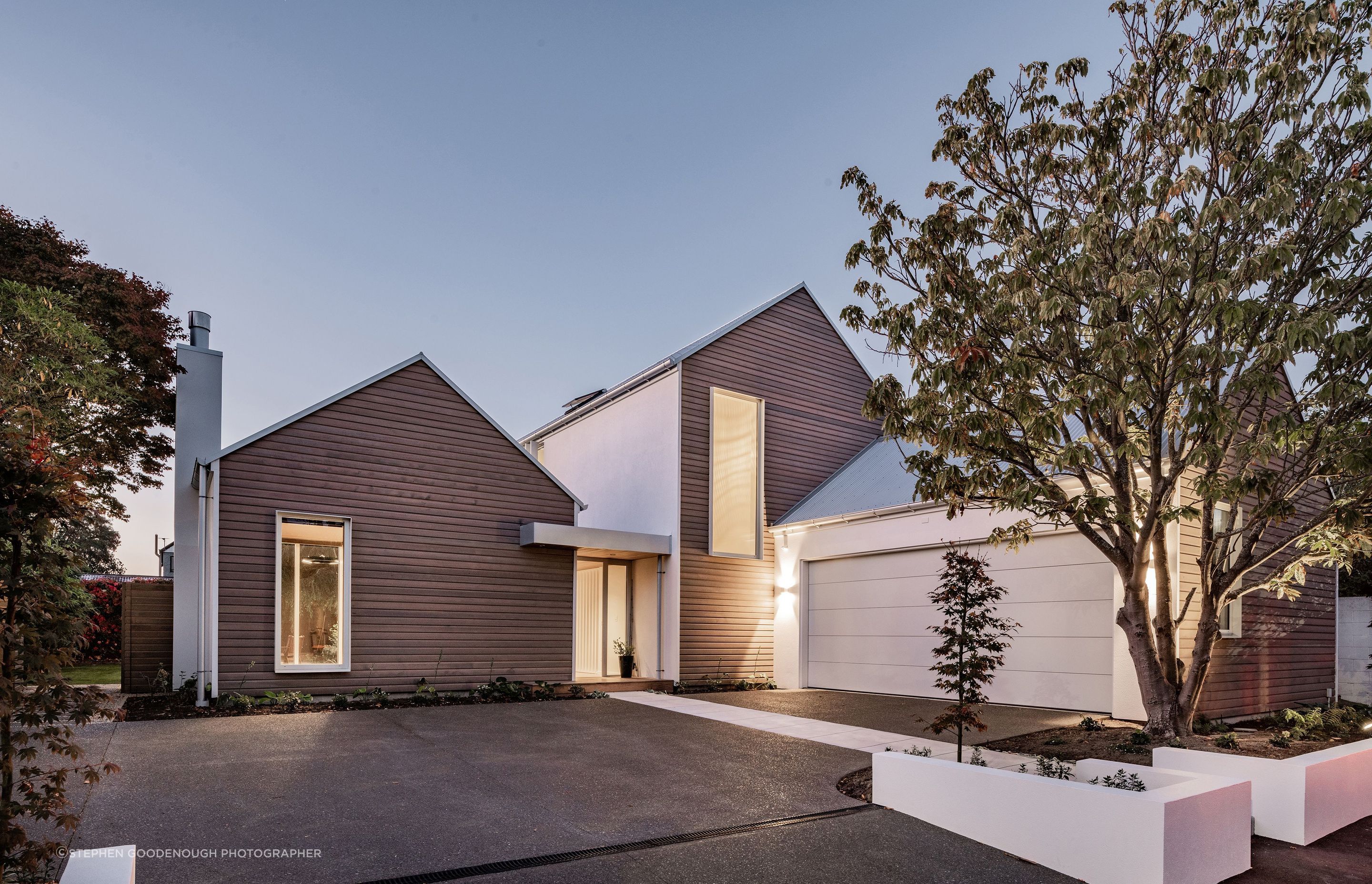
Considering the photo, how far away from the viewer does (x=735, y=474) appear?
1442 cm

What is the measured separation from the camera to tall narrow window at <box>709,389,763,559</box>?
1419 cm

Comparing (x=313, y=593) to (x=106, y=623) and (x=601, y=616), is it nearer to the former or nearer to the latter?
(x=601, y=616)

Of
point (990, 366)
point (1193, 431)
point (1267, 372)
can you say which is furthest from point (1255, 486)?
point (990, 366)

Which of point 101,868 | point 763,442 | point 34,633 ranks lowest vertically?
point 101,868

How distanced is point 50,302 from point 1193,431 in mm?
16539

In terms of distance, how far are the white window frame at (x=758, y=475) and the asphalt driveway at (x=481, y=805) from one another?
17.8 ft

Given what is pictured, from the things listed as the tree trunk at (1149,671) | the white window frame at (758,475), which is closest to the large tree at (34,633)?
the tree trunk at (1149,671)

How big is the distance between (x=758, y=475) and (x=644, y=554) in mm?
2521

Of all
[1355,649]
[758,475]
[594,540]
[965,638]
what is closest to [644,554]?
[594,540]

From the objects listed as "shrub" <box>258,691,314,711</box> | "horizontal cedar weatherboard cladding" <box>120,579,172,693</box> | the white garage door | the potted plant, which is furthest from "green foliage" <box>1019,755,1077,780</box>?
"horizontal cedar weatherboard cladding" <box>120,579,172,693</box>

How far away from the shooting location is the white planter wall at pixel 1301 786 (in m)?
5.38

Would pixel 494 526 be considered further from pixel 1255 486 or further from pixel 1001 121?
pixel 1255 486

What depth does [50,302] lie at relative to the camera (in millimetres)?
13398

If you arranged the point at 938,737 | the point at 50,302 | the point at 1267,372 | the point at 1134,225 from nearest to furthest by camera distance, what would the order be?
1. the point at 1267,372
2. the point at 1134,225
3. the point at 938,737
4. the point at 50,302
